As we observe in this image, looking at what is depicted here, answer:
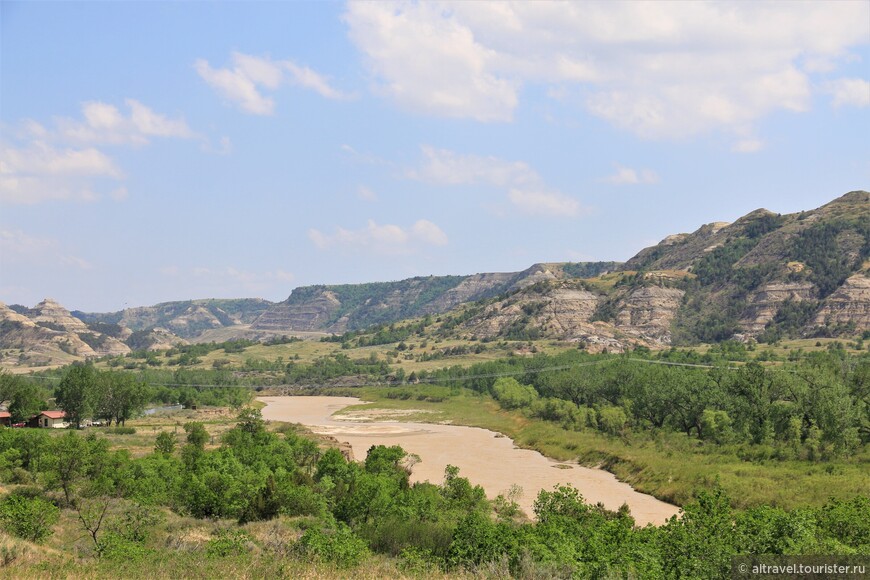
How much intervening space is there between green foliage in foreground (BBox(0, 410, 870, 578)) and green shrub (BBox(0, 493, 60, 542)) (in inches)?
4.8

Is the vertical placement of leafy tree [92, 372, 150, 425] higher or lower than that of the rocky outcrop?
lower

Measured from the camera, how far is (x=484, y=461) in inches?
3477

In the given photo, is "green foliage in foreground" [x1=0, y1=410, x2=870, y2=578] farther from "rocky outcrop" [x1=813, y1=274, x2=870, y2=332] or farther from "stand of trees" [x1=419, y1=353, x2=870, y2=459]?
"rocky outcrop" [x1=813, y1=274, x2=870, y2=332]

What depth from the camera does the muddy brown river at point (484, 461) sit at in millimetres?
65750

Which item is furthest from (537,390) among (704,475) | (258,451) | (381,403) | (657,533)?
(657,533)

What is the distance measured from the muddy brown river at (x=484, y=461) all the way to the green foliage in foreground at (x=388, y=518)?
1153 centimetres

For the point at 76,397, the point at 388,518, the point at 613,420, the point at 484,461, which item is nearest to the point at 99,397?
the point at 76,397

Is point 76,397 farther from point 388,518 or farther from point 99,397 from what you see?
point 388,518

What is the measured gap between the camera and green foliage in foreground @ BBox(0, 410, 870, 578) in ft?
84.0

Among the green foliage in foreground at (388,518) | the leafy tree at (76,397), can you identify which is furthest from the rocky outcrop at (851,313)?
the leafy tree at (76,397)

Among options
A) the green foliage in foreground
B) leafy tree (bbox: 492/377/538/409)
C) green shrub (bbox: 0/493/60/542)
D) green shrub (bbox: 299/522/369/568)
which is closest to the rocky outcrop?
leafy tree (bbox: 492/377/538/409)

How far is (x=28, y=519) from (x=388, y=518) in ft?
57.3

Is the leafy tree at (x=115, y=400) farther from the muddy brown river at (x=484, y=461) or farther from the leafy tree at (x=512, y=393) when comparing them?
the leafy tree at (x=512, y=393)

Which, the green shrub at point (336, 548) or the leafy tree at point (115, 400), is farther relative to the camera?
the leafy tree at point (115, 400)
